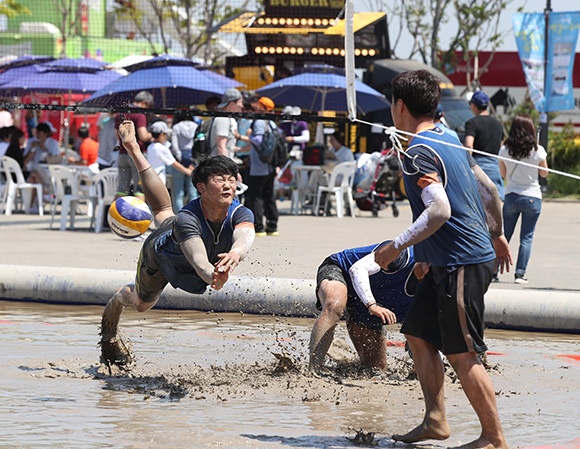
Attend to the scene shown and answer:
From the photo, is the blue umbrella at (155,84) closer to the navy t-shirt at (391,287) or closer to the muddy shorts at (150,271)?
the muddy shorts at (150,271)

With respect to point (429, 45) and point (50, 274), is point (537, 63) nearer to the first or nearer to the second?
point (429, 45)

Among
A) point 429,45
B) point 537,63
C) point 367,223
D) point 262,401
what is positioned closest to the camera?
point 262,401

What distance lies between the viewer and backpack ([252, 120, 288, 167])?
16.1 m

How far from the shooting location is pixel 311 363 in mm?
7426

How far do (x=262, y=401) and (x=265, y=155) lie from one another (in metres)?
9.30

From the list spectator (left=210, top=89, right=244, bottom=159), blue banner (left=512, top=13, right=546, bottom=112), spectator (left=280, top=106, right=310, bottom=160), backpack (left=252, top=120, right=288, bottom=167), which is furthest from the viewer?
blue banner (left=512, top=13, right=546, bottom=112)

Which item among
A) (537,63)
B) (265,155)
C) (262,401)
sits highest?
(537,63)

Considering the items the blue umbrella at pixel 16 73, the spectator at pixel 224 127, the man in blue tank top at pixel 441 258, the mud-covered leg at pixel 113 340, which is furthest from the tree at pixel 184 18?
the man in blue tank top at pixel 441 258

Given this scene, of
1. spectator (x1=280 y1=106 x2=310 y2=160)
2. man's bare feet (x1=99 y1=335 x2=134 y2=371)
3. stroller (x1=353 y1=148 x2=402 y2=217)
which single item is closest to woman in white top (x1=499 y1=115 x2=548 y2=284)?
man's bare feet (x1=99 y1=335 x2=134 y2=371)

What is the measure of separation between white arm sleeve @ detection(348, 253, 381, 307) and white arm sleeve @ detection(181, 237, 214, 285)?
993 millimetres

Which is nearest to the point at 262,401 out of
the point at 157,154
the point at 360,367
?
the point at 360,367

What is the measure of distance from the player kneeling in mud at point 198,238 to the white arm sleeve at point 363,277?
28.2 inches

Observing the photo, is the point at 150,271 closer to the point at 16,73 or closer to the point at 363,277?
the point at 363,277

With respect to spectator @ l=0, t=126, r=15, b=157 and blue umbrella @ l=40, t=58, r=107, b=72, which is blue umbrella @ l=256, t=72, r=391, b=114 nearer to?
blue umbrella @ l=40, t=58, r=107, b=72
